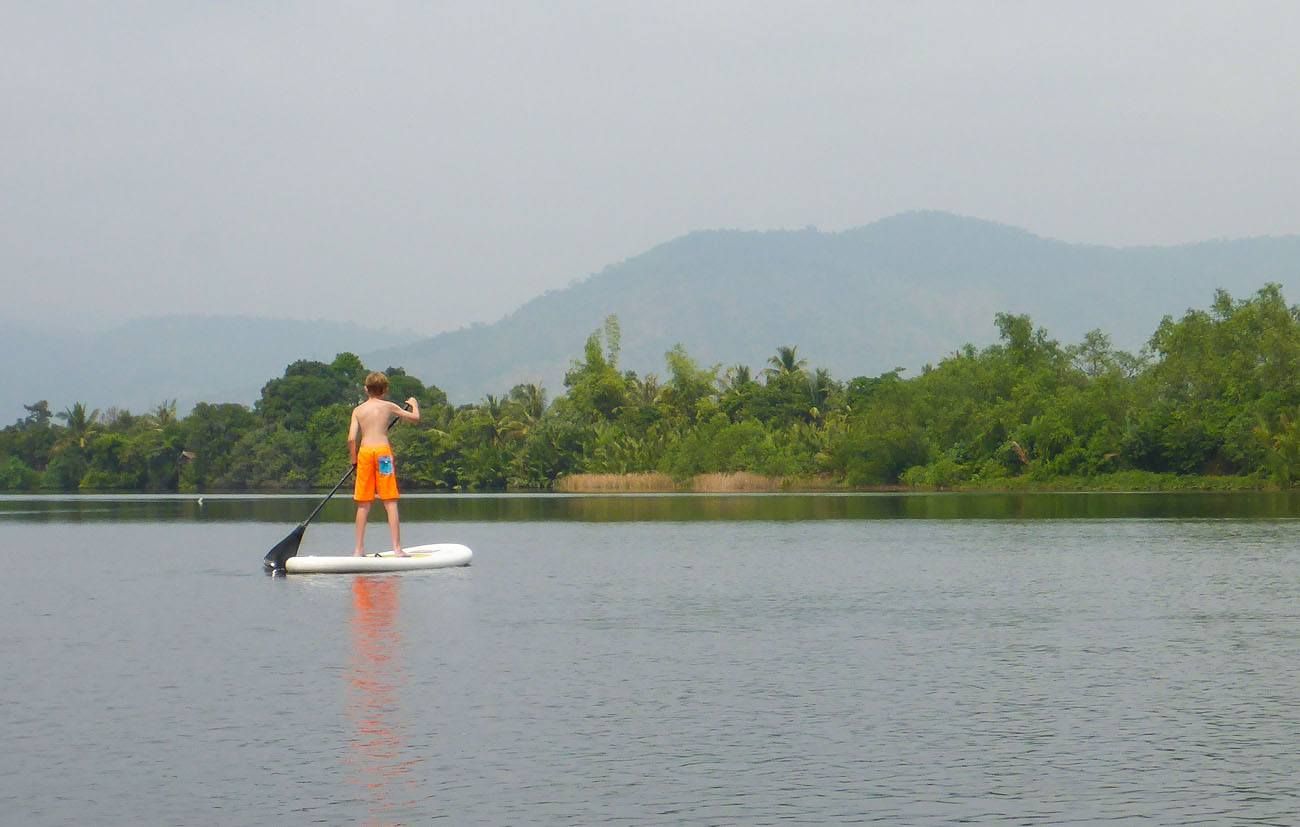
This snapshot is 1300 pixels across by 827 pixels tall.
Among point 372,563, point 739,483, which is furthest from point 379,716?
point 739,483

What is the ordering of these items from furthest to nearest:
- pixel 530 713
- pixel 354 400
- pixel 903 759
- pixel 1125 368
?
pixel 354 400 → pixel 1125 368 → pixel 530 713 → pixel 903 759

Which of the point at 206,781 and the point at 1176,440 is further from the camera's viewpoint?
the point at 1176,440

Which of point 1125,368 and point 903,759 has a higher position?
point 1125,368

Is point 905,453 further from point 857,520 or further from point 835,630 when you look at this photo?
point 835,630

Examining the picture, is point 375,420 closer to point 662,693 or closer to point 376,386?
point 376,386

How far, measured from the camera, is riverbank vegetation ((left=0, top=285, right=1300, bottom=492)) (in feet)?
239

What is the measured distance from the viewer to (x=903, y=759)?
31.6ft

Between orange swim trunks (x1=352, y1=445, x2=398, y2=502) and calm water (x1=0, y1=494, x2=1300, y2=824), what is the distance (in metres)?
1.26

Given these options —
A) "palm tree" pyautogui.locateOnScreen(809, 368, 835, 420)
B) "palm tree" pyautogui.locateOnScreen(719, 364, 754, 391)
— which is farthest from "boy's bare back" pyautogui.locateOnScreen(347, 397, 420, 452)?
"palm tree" pyautogui.locateOnScreen(719, 364, 754, 391)

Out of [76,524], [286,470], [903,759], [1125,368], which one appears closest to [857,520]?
[76,524]

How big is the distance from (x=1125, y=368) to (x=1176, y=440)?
69.7 feet

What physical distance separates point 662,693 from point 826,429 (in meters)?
79.0

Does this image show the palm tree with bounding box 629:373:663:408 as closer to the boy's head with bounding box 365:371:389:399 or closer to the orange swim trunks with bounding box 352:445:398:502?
the boy's head with bounding box 365:371:389:399

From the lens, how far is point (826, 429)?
297 ft
